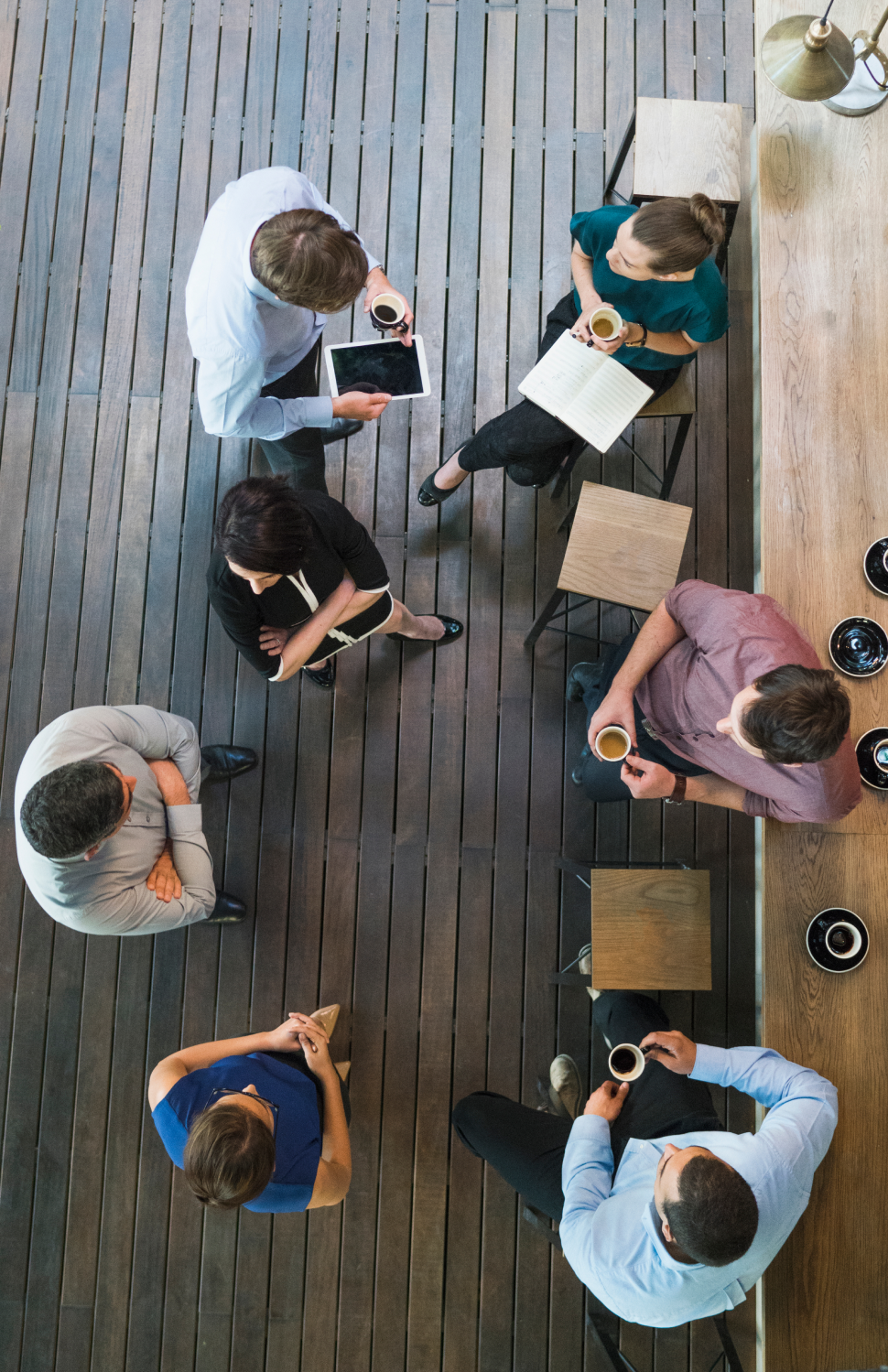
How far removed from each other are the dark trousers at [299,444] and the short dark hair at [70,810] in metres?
1.44

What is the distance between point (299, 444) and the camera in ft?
11.5

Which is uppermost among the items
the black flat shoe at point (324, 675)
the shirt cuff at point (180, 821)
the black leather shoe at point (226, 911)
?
the black flat shoe at point (324, 675)

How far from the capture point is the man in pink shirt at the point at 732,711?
2.31 metres

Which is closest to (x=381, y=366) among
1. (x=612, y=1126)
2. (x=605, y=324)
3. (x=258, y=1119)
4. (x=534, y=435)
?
(x=534, y=435)

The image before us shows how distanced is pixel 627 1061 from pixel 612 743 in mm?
1008

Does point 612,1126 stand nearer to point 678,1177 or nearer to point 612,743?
point 678,1177

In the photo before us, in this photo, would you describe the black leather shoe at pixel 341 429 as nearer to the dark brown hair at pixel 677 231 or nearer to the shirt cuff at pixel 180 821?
the dark brown hair at pixel 677 231

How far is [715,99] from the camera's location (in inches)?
165

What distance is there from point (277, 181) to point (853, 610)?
2.49 meters

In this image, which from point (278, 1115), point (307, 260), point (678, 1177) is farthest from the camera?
point (278, 1115)

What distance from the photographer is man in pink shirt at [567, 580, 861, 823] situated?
231cm

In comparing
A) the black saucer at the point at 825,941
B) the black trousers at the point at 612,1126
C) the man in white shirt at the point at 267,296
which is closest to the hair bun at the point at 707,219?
the man in white shirt at the point at 267,296

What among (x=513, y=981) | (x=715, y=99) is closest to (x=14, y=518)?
(x=513, y=981)

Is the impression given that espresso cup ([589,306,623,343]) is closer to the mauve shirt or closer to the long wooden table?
the long wooden table
